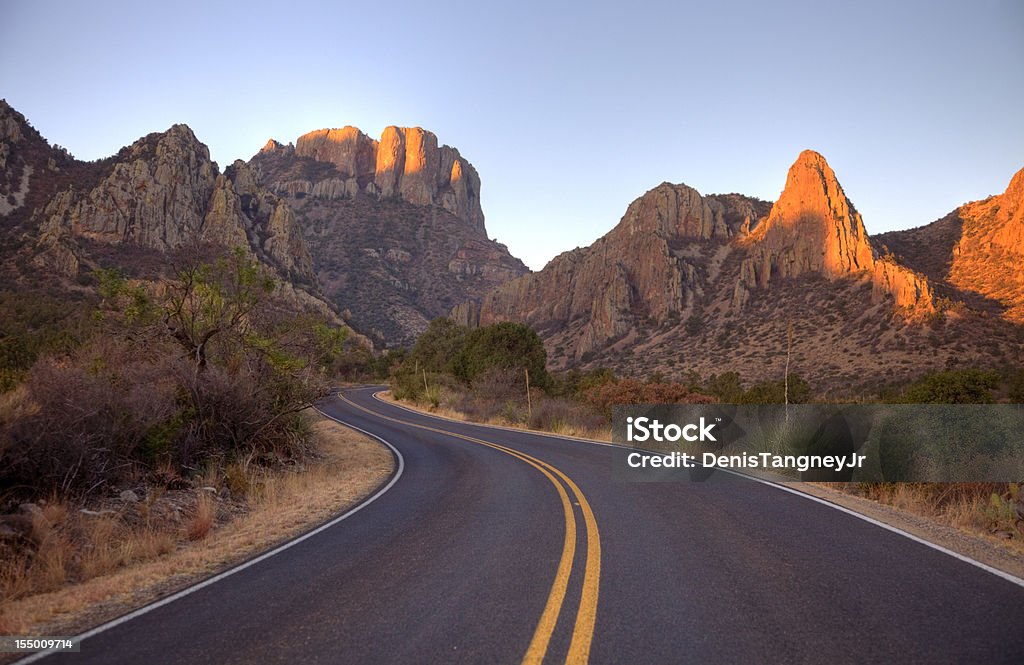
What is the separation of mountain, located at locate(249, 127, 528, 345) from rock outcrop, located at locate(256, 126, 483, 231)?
13.7 inches

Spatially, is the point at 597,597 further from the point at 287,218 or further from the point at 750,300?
the point at 287,218

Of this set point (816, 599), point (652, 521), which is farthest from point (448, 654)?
point (652, 521)

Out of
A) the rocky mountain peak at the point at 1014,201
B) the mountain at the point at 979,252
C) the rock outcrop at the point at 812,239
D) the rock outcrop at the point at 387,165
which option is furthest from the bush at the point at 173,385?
the rock outcrop at the point at 387,165

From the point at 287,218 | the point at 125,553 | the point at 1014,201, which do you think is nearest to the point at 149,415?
the point at 125,553

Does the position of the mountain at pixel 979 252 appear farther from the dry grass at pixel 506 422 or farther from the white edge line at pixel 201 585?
the white edge line at pixel 201 585

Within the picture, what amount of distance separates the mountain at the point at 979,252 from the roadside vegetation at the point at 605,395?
85.3 ft

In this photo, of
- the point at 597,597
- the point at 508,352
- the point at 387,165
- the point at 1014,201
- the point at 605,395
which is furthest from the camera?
the point at 387,165

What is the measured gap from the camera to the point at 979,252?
61969mm

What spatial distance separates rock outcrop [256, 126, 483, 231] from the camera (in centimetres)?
17738

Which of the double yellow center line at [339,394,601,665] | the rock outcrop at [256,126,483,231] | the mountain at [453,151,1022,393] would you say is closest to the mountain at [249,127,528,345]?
the rock outcrop at [256,126,483,231]

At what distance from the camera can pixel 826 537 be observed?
22.5ft

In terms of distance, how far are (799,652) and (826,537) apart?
3587mm

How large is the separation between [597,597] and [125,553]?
5990 mm

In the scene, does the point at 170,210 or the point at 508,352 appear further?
the point at 170,210
